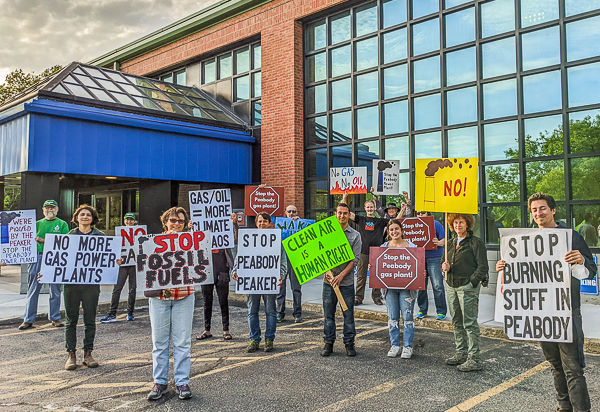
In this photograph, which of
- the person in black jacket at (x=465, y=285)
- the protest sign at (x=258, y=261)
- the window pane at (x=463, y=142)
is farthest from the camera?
the window pane at (x=463, y=142)

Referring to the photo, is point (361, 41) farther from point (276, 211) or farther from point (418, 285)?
point (418, 285)

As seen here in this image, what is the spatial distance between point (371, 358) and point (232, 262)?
2644mm

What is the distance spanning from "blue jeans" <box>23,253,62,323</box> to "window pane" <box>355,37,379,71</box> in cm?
926

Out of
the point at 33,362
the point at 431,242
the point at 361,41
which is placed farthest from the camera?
the point at 361,41

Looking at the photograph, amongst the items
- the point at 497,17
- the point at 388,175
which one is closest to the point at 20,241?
the point at 388,175

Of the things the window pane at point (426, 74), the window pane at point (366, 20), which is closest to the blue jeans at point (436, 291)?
the window pane at point (426, 74)

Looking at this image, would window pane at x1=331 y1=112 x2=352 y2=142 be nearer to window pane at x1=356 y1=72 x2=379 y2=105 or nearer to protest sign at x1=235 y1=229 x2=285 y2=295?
window pane at x1=356 y1=72 x2=379 y2=105

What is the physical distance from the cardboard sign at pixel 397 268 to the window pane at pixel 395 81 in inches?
272

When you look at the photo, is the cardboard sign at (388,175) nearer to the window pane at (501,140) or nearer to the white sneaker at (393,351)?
the window pane at (501,140)

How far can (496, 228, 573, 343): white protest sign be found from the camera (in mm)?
3900

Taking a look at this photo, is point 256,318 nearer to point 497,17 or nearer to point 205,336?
point 205,336

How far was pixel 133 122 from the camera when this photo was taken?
12297 millimetres

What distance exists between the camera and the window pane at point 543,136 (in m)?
9.80

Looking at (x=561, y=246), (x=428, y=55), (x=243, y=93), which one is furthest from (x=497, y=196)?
(x=243, y=93)
